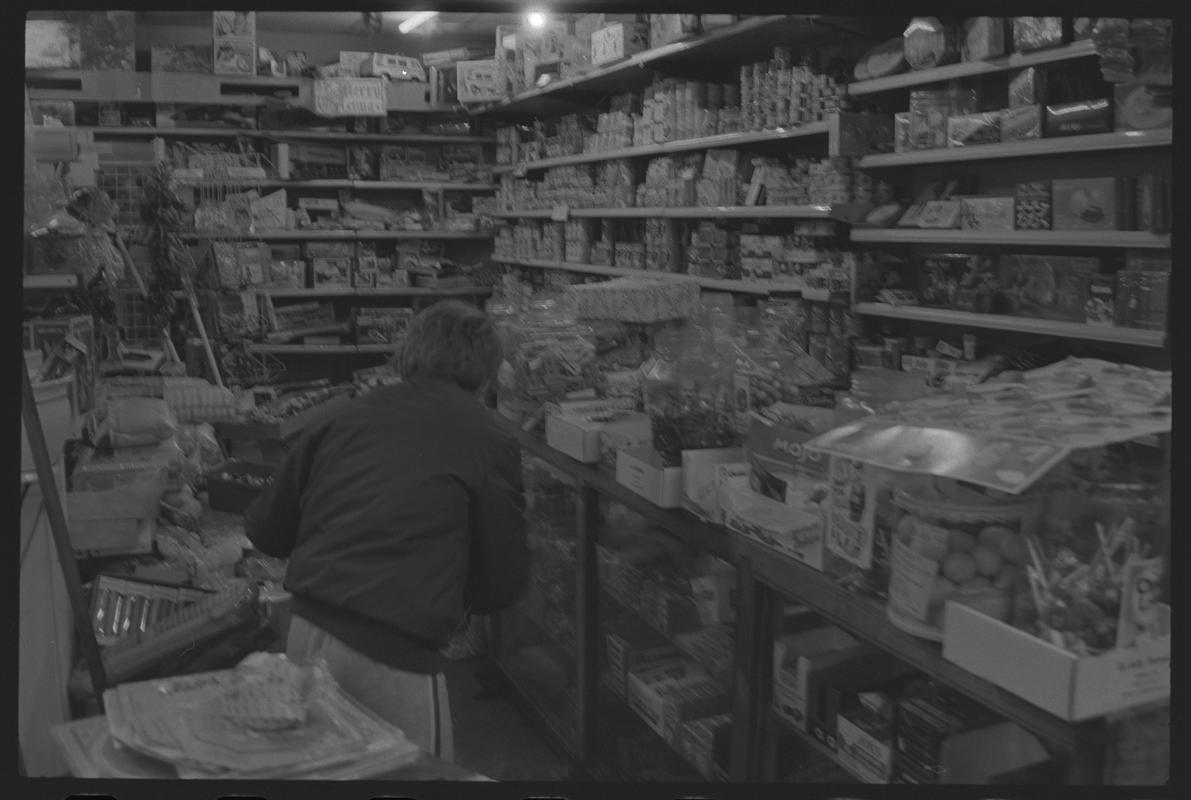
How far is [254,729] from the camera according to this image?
1.64m

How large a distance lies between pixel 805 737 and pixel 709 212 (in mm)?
3506

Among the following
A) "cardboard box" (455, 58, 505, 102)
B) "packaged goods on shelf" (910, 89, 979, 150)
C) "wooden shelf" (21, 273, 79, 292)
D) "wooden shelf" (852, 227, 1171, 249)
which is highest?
"cardboard box" (455, 58, 505, 102)

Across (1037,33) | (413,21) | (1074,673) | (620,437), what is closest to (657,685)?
(620,437)

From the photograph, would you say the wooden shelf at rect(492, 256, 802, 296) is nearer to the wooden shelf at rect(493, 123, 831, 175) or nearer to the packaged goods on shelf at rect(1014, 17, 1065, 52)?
the wooden shelf at rect(493, 123, 831, 175)

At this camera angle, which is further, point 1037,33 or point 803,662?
point 1037,33

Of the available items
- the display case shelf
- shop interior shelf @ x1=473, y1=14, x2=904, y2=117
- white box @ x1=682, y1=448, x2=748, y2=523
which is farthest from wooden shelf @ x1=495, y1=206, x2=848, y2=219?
white box @ x1=682, y1=448, x2=748, y2=523

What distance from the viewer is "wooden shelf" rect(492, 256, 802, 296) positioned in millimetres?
4969

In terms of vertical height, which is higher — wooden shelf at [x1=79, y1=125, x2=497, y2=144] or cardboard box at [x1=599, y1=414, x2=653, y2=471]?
wooden shelf at [x1=79, y1=125, x2=497, y2=144]

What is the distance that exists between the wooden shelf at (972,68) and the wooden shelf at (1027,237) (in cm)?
53

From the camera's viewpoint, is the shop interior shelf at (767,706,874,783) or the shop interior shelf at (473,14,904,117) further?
the shop interior shelf at (473,14,904,117)

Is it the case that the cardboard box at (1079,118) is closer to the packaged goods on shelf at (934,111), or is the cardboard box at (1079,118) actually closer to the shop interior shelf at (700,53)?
the packaged goods on shelf at (934,111)

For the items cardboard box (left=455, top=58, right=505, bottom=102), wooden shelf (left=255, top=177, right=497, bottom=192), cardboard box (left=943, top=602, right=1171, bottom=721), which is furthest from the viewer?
wooden shelf (left=255, top=177, right=497, bottom=192)

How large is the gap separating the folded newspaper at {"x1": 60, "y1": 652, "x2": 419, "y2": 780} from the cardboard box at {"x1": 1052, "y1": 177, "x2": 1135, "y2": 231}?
2.71 m

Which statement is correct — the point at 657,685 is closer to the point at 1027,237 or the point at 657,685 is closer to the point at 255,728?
the point at 255,728
